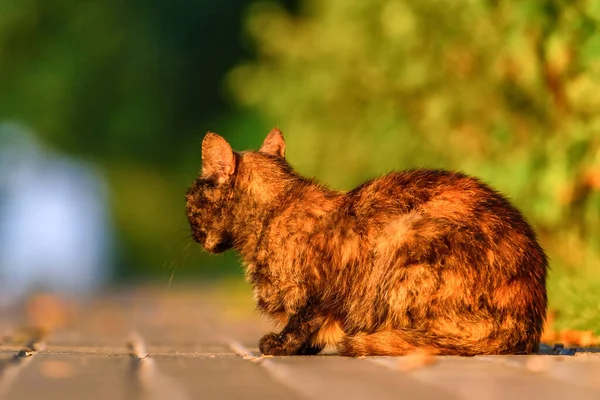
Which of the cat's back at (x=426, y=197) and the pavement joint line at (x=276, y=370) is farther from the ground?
the cat's back at (x=426, y=197)

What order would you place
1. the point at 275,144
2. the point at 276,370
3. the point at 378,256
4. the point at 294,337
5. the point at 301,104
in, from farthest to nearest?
1. the point at 301,104
2. the point at 275,144
3. the point at 294,337
4. the point at 378,256
5. the point at 276,370

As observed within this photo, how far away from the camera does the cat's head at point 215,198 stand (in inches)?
271

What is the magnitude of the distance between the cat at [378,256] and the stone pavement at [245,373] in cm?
20

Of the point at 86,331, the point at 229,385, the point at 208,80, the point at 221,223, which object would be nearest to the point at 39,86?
the point at 208,80

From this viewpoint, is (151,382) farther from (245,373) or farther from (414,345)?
(414,345)

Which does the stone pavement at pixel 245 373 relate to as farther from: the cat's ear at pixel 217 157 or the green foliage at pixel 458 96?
the green foliage at pixel 458 96

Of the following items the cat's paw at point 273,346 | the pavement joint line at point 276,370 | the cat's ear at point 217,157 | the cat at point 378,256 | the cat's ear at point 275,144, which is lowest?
the pavement joint line at point 276,370

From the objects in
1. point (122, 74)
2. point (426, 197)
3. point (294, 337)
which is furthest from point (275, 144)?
point (122, 74)

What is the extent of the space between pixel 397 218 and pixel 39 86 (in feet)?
70.0

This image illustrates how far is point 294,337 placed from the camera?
6.36 m

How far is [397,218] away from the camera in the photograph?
6.32 metres

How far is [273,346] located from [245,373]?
103cm

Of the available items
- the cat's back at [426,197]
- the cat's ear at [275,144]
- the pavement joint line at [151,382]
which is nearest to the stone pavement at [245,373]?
the pavement joint line at [151,382]

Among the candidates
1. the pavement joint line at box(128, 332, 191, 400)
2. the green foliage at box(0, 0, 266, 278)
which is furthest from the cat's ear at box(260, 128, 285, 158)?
the green foliage at box(0, 0, 266, 278)
